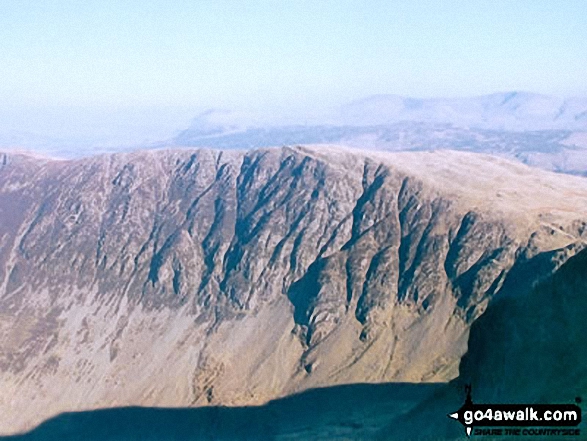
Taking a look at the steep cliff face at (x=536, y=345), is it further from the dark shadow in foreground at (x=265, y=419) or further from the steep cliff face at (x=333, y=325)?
the steep cliff face at (x=333, y=325)

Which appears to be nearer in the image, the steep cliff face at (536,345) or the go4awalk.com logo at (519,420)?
the go4awalk.com logo at (519,420)

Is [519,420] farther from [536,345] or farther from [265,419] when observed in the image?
[265,419]

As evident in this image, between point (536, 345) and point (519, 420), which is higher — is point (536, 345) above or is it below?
below

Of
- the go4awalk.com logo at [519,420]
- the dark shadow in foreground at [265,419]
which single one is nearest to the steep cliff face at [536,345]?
the go4awalk.com logo at [519,420]

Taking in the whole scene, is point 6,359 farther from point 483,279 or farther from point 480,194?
point 480,194

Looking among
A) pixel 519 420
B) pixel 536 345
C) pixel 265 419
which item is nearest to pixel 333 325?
pixel 265 419

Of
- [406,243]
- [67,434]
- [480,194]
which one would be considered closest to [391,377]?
[406,243]
